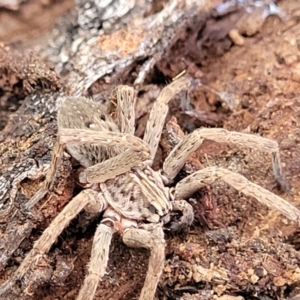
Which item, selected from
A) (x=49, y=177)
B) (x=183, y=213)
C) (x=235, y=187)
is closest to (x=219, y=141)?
(x=235, y=187)

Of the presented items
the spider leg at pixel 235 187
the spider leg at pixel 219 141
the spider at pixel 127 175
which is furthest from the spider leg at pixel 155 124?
the spider leg at pixel 235 187

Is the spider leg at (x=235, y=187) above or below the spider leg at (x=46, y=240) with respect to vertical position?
below

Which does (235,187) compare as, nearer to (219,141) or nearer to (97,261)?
(219,141)

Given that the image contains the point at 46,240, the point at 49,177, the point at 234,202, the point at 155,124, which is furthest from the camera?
the point at 155,124

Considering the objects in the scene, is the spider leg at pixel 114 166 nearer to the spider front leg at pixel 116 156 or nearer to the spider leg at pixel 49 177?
the spider front leg at pixel 116 156

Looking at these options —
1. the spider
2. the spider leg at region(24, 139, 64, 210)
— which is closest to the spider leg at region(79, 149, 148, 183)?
the spider

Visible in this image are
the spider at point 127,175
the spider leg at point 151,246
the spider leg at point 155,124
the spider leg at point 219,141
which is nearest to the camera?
the spider leg at point 151,246

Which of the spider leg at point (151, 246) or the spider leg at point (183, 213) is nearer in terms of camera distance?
the spider leg at point (151, 246)
